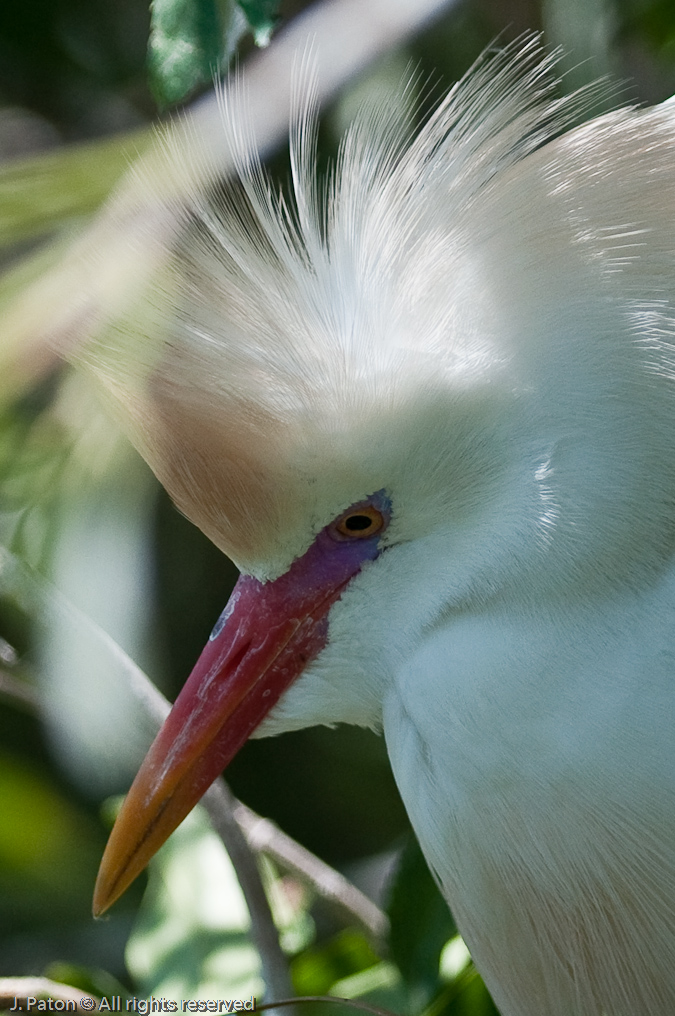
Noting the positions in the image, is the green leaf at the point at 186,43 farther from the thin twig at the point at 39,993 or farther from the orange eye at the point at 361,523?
the thin twig at the point at 39,993

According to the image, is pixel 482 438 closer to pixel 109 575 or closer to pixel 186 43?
→ pixel 186 43

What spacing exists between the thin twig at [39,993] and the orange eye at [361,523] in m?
0.56

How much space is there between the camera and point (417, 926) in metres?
1.38

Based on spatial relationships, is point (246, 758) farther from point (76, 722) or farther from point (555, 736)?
point (555, 736)

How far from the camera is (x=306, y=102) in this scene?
Answer: 972mm

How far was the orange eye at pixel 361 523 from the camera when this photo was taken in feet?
3.24

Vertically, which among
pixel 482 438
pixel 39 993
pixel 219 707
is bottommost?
pixel 39 993

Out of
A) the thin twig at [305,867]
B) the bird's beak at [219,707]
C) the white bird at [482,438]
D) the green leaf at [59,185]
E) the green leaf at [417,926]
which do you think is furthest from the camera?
the thin twig at [305,867]

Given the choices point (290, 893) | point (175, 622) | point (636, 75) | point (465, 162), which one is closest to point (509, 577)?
point (465, 162)

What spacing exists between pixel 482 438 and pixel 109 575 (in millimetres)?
577

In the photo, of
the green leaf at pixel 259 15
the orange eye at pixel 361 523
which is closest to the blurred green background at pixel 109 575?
the green leaf at pixel 259 15

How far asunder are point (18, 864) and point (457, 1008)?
0.61m

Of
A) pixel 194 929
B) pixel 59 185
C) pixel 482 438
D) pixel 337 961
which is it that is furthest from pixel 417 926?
pixel 59 185

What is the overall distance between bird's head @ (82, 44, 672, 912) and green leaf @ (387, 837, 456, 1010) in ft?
1.70
